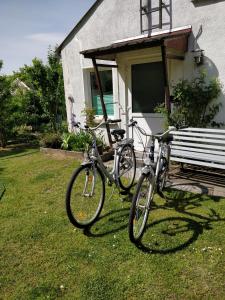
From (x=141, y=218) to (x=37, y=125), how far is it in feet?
36.5

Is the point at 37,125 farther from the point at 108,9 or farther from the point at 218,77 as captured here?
the point at 218,77

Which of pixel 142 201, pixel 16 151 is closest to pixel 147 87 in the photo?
pixel 142 201

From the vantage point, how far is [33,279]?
2658mm

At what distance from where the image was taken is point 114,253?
2.96 metres

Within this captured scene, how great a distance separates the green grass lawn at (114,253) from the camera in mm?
2467

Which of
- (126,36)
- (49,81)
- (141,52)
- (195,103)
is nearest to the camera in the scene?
(195,103)

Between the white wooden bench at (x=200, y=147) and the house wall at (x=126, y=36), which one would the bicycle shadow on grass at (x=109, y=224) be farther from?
the house wall at (x=126, y=36)

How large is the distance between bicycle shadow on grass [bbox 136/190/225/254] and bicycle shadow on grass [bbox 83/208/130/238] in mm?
388

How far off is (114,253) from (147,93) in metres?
4.28

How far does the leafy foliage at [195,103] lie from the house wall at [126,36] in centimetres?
17

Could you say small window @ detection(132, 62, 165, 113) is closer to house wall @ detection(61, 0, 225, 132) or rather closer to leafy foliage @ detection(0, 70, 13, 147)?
house wall @ detection(61, 0, 225, 132)

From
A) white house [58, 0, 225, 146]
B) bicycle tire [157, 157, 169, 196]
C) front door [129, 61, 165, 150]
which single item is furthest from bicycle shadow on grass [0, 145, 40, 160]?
bicycle tire [157, 157, 169, 196]

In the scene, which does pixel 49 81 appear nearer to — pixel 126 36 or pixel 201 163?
pixel 126 36

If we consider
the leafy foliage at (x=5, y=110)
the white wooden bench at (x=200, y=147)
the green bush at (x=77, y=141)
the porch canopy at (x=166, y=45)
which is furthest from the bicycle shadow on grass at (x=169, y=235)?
the leafy foliage at (x=5, y=110)
